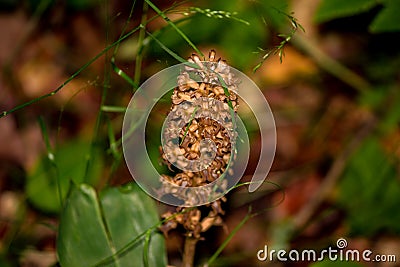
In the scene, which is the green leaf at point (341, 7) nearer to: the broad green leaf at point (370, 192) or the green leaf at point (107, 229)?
the broad green leaf at point (370, 192)

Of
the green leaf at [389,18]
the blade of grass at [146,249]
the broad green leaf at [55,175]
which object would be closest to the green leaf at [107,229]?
the blade of grass at [146,249]

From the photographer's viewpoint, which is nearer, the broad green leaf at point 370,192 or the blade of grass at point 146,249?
the blade of grass at point 146,249

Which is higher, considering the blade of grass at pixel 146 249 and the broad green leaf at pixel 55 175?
the broad green leaf at pixel 55 175

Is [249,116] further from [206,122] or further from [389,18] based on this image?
[206,122]

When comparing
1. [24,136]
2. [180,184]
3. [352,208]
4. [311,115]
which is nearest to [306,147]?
[311,115]

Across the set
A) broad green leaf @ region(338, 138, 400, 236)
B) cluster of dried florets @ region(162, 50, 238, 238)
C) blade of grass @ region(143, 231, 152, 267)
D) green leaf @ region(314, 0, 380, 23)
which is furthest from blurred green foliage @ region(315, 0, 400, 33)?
blade of grass @ region(143, 231, 152, 267)

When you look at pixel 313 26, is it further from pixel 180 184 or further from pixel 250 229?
pixel 180 184

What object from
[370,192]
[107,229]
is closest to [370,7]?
[370,192]
